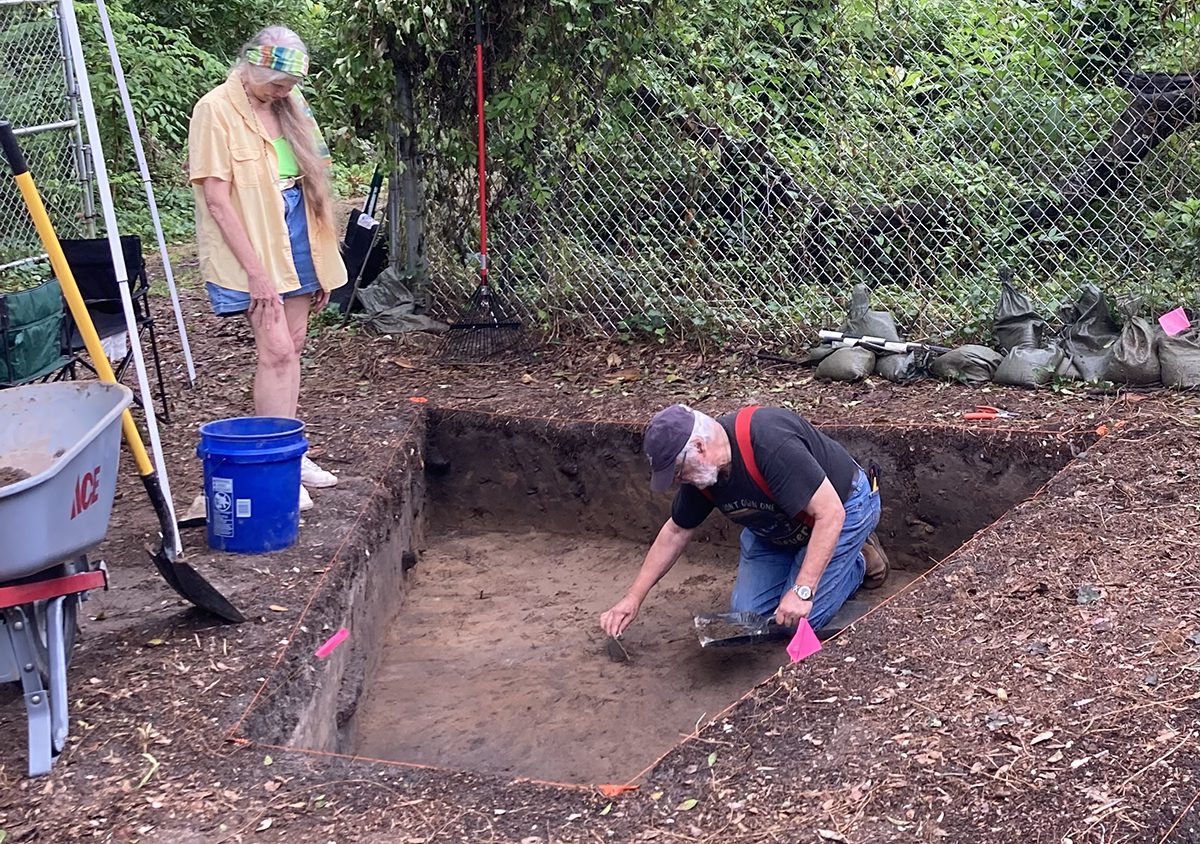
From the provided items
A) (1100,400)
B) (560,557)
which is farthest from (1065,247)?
(560,557)

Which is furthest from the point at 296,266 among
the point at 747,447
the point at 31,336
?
the point at 747,447

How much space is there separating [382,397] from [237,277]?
2.00 metres

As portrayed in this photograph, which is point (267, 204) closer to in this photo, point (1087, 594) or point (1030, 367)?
point (1087, 594)

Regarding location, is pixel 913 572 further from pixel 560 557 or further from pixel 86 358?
pixel 86 358

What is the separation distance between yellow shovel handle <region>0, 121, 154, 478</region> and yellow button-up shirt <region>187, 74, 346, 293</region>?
3.39 ft

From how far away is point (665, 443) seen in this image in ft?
13.0

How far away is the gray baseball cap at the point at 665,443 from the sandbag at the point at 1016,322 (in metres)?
3.05

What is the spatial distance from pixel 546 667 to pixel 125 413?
217 cm

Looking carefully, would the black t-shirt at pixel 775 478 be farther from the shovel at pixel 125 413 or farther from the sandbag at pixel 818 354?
the sandbag at pixel 818 354

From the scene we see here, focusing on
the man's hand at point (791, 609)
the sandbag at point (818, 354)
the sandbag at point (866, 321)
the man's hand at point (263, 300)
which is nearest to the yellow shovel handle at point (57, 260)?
the man's hand at point (263, 300)

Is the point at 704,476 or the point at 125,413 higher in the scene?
the point at 125,413

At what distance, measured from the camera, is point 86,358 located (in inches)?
261

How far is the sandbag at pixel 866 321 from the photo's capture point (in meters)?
6.56

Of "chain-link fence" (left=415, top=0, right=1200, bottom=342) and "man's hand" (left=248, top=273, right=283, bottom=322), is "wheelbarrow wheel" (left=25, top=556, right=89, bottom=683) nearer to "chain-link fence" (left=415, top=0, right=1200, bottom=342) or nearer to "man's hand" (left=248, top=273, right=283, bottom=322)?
"man's hand" (left=248, top=273, right=283, bottom=322)
